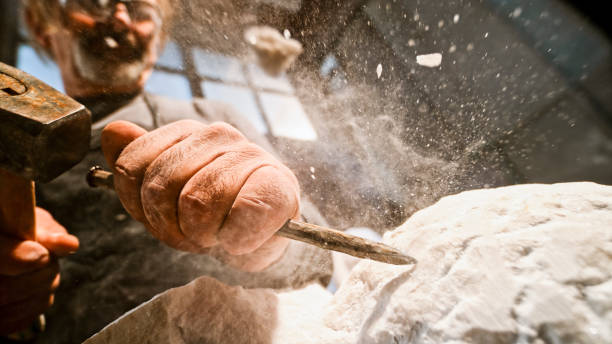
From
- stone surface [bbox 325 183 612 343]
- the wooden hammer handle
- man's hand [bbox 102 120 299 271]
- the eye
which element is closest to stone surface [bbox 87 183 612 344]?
stone surface [bbox 325 183 612 343]

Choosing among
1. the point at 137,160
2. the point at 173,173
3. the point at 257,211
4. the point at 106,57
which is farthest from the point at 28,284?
the point at 106,57

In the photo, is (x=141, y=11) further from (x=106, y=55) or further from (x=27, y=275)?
(x=27, y=275)

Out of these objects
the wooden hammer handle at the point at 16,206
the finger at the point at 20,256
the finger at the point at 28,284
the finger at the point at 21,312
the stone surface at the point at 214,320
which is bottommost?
the finger at the point at 21,312

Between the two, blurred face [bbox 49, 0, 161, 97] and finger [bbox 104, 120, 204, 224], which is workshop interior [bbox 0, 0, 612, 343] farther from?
blurred face [bbox 49, 0, 161, 97]

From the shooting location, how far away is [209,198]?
731mm

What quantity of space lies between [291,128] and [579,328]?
7.82 feet

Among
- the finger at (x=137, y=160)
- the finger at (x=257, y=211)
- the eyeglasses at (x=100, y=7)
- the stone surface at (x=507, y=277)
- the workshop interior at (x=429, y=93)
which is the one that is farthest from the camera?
the eyeglasses at (x=100, y=7)

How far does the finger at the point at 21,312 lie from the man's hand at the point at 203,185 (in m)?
1.23

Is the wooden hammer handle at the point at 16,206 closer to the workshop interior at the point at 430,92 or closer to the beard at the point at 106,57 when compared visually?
the workshop interior at the point at 430,92

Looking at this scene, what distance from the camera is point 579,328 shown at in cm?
40

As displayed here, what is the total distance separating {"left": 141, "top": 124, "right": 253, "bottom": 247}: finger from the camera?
2.59 feet

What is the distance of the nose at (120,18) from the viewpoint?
2516 millimetres

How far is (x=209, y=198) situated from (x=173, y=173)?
0.57 feet

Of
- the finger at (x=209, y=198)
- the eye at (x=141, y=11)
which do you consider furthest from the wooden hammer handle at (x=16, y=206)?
the eye at (x=141, y=11)
